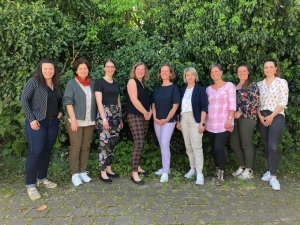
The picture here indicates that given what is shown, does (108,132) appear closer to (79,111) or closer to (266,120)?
(79,111)

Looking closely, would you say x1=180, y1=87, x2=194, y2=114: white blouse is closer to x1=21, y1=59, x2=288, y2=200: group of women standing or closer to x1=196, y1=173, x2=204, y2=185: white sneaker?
x1=21, y1=59, x2=288, y2=200: group of women standing

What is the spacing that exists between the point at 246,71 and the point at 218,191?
6.63 feet

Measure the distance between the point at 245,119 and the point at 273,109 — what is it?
461 mm

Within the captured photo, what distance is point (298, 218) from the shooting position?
351 cm

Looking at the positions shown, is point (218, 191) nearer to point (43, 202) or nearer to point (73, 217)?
point (73, 217)

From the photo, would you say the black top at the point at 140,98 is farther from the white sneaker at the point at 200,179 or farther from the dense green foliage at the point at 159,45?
the white sneaker at the point at 200,179

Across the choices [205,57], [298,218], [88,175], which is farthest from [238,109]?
[88,175]

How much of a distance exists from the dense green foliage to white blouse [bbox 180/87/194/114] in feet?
1.78

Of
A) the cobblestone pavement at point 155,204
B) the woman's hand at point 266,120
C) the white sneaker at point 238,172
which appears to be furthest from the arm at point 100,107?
the woman's hand at point 266,120

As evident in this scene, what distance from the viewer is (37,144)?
4031 mm

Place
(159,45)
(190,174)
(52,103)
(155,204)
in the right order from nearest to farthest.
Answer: (155,204), (52,103), (190,174), (159,45)

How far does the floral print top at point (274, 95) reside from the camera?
173 inches

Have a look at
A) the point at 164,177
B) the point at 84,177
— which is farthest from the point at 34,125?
the point at 164,177

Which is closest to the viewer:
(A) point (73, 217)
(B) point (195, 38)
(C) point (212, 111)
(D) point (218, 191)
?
(A) point (73, 217)
